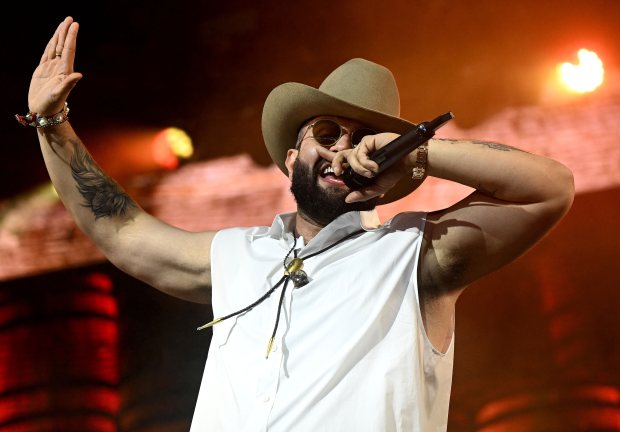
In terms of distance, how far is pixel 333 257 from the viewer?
212 cm

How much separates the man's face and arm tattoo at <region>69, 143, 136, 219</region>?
58cm

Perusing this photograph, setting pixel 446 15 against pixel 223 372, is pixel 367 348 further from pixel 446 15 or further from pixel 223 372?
pixel 446 15

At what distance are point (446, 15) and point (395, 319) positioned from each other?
7.83 feet

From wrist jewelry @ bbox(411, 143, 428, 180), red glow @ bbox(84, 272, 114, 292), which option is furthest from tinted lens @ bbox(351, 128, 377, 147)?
red glow @ bbox(84, 272, 114, 292)

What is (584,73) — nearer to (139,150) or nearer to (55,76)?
(139,150)

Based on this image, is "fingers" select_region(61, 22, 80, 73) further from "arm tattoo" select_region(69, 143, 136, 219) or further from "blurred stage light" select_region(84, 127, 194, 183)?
"blurred stage light" select_region(84, 127, 194, 183)

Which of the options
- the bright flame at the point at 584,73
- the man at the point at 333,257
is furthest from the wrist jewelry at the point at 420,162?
the bright flame at the point at 584,73

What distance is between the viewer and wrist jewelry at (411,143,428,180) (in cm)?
186

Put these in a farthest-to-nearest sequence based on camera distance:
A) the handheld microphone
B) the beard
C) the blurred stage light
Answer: the blurred stage light → the beard → the handheld microphone

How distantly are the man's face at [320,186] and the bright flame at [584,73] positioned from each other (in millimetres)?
1780

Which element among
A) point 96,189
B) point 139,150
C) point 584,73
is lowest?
point 96,189

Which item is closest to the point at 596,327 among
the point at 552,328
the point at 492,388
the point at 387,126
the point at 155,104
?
the point at 552,328

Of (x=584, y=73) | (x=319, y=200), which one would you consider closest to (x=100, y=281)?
(x=319, y=200)

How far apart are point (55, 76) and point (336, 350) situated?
1.24m
